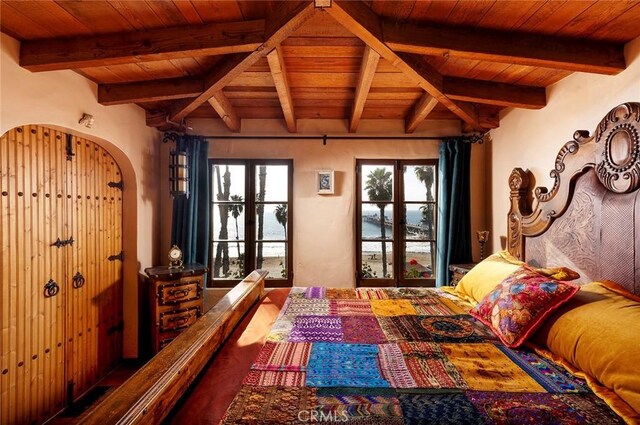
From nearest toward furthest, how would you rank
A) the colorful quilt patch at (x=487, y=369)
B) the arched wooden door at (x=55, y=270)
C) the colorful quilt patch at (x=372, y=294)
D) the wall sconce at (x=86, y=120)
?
the colorful quilt patch at (x=487, y=369), the arched wooden door at (x=55, y=270), the colorful quilt patch at (x=372, y=294), the wall sconce at (x=86, y=120)

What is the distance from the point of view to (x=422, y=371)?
3.75 feet

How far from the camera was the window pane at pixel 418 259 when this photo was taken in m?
3.50

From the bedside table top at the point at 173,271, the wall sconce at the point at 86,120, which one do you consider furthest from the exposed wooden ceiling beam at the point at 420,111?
the wall sconce at the point at 86,120

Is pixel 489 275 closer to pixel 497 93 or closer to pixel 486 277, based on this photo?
pixel 486 277

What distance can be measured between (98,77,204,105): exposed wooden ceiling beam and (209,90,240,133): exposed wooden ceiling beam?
0.20 m

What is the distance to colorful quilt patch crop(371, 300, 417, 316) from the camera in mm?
1795

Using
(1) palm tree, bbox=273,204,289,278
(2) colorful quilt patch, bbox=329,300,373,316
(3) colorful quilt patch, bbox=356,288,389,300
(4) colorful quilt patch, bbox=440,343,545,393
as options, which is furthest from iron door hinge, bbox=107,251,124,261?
(4) colorful quilt patch, bbox=440,343,545,393

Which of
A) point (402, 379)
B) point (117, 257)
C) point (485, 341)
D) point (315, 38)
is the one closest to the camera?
point (402, 379)

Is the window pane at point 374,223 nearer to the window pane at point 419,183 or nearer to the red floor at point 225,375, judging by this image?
the window pane at point 419,183

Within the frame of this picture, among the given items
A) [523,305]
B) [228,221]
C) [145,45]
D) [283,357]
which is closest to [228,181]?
[228,221]

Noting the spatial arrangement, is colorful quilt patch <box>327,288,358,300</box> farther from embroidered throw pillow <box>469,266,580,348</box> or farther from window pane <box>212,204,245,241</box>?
window pane <box>212,204,245,241</box>

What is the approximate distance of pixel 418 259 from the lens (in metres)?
3.52

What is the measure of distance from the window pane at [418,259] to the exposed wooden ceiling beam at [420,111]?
1299 millimetres

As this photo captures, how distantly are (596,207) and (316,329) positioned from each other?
5.90 feet
